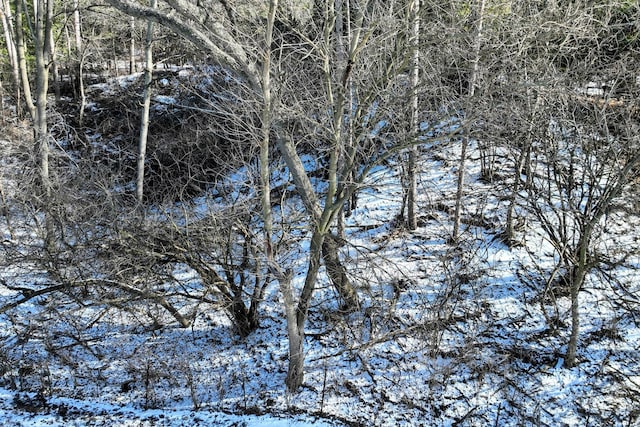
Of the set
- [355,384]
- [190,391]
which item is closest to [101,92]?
[190,391]

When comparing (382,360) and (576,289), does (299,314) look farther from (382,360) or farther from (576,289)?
(576,289)

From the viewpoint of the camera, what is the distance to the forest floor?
643cm

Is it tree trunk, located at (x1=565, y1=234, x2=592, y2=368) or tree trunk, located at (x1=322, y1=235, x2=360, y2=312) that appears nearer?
tree trunk, located at (x1=565, y1=234, x2=592, y2=368)

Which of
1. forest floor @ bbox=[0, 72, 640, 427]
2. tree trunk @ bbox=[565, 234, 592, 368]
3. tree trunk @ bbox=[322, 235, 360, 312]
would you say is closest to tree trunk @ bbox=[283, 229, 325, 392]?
forest floor @ bbox=[0, 72, 640, 427]

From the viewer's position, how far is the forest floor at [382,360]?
6.43m

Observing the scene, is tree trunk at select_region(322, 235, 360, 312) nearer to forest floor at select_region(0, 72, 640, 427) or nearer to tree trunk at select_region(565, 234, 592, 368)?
forest floor at select_region(0, 72, 640, 427)

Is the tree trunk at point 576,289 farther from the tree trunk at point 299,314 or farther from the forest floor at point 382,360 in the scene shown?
the tree trunk at point 299,314

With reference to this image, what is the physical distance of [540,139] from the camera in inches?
267

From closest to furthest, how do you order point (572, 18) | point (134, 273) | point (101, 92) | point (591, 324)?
point (572, 18), point (134, 273), point (591, 324), point (101, 92)

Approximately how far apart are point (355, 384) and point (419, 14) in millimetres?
5086

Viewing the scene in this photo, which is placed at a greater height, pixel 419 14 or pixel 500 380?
pixel 419 14

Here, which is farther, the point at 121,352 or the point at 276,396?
the point at 121,352

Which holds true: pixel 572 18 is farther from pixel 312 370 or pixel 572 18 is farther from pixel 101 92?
pixel 101 92

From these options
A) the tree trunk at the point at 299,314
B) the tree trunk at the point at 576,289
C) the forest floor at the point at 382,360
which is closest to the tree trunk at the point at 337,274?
the forest floor at the point at 382,360
